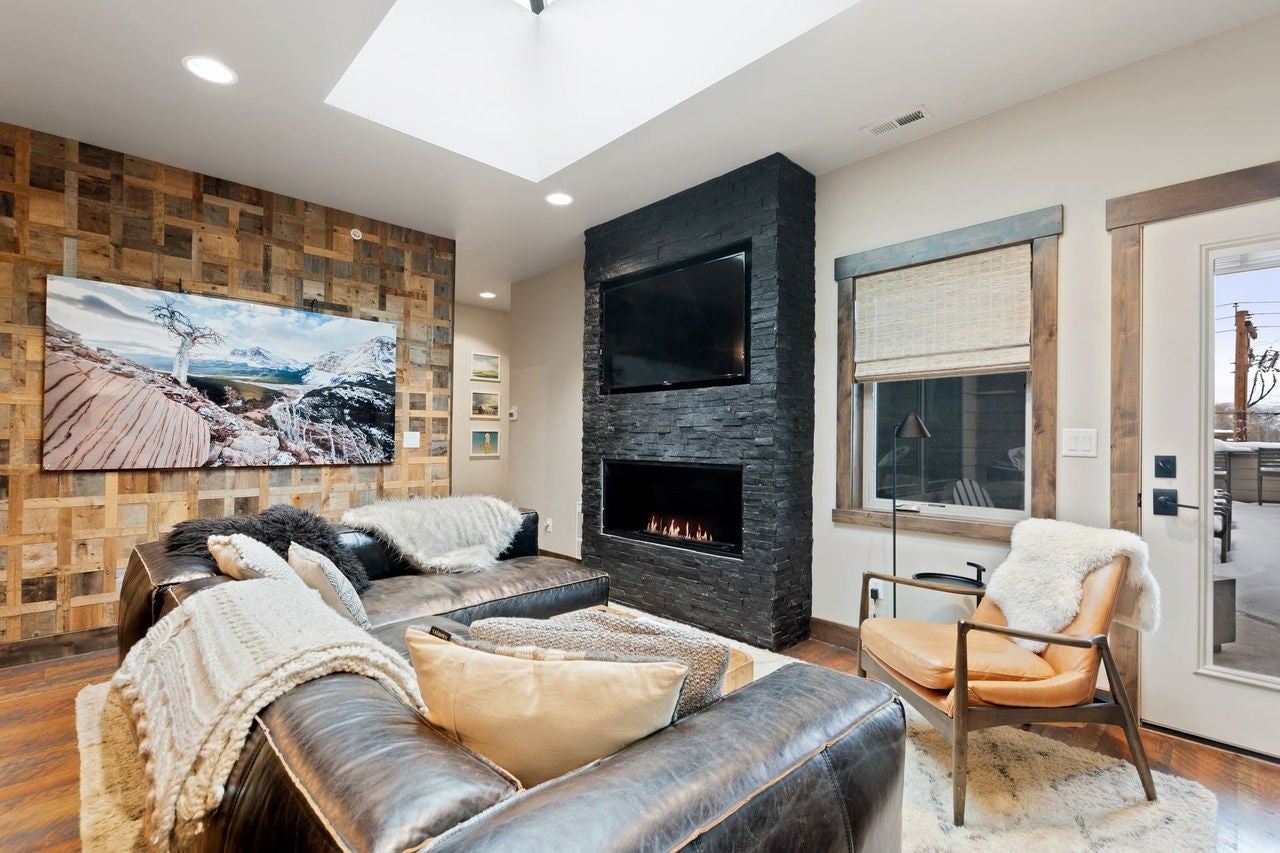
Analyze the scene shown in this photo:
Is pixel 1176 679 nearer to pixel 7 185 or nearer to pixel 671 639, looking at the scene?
pixel 671 639

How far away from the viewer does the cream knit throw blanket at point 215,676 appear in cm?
82

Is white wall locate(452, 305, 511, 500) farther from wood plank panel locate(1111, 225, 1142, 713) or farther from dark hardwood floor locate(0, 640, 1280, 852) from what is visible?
wood plank panel locate(1111, 225, 1142, 713)

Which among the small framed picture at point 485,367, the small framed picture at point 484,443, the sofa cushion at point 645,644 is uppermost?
the small framed picture at point 485,367

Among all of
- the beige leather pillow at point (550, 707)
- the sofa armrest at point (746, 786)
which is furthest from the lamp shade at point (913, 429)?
the beige leather pillow at point (550, 707)

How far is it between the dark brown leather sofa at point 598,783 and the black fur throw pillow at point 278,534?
1.56 meters

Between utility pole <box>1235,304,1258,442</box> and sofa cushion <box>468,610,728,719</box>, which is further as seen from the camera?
utility pole <box>1235,304,1258,442</box>

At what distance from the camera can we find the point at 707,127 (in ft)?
9.42

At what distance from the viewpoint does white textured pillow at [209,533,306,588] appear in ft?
5.53

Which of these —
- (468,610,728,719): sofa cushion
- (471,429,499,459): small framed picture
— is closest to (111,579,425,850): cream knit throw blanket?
(468,610,728,719): sofa cushion

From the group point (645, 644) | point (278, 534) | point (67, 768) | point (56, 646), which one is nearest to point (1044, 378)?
point (645, 644)

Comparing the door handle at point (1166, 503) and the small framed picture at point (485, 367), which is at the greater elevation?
the small framed picture at point (485, 367)

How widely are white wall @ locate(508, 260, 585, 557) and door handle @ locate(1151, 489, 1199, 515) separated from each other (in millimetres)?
3679

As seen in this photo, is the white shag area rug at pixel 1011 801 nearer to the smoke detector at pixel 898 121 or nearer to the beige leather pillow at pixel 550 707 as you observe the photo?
the beige leather pillow at pixel 550 707

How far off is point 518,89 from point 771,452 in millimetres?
2432
